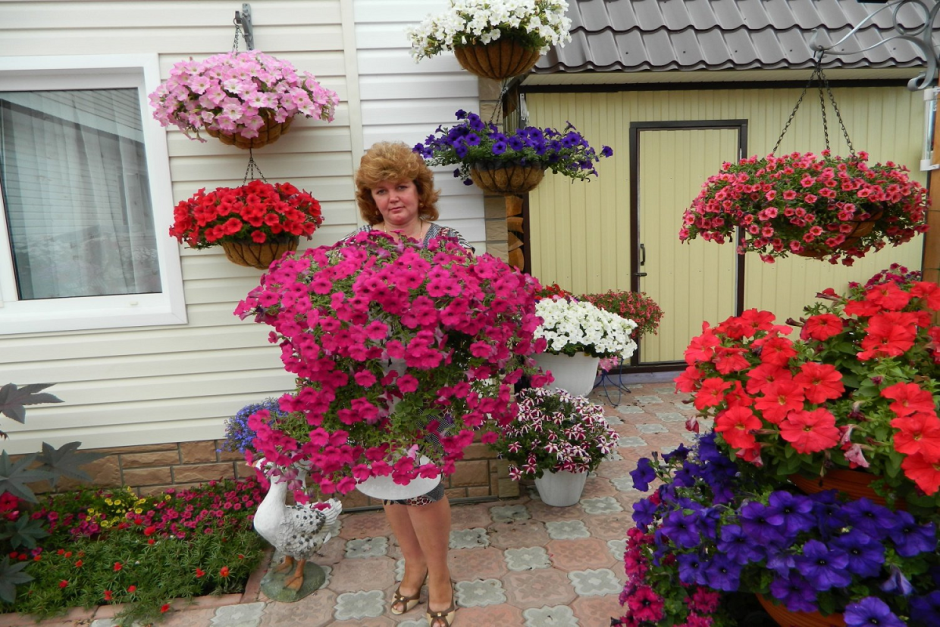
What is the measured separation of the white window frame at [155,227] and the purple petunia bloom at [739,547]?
2612mm

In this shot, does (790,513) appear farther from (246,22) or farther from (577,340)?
(246,22)

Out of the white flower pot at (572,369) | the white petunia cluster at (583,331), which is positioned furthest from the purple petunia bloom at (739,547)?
the white flower pot at (572,369)

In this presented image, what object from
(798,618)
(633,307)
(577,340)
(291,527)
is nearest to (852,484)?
(798,618)

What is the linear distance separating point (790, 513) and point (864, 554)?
0.48 feet

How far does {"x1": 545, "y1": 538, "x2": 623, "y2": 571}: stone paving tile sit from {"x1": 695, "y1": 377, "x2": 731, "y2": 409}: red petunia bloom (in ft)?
4.75

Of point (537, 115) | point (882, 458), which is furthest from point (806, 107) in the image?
point (882, 458)

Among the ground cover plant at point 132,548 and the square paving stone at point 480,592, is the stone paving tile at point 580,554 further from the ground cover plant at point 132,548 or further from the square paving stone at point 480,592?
the ground cover plant at point 132,548

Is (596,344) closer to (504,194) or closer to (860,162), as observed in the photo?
(504,194)

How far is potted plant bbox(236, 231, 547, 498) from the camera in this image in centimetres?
156

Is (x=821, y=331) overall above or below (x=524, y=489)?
above

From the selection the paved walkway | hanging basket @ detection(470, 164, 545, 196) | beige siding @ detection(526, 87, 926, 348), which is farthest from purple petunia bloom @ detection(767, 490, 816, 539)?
beige siding @ detection(526, 87, 926, 348)

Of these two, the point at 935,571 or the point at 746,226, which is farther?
the point at 746,226

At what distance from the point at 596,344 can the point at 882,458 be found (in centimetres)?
256

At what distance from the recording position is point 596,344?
3.78m
